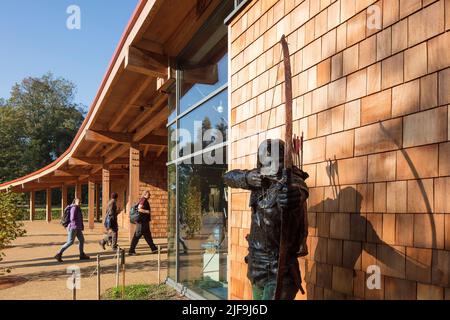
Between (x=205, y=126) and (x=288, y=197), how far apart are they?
3.81 meters

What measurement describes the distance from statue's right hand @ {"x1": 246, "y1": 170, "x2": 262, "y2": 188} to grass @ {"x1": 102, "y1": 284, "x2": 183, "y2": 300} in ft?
12.5

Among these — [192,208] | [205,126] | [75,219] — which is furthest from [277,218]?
[75,219]

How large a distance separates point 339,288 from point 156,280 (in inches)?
201

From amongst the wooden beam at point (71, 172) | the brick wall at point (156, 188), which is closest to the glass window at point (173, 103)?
the brick wall at point (156, 188)

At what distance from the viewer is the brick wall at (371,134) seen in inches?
86.8

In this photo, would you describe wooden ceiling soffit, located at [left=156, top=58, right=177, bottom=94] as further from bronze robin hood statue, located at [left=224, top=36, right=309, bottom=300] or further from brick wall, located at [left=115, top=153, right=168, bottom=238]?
brick wall, located at [left=115, top=153, right=168, bottom=238]

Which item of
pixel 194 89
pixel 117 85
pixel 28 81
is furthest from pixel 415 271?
pixel 28 81

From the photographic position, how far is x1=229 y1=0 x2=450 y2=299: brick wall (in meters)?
2.20

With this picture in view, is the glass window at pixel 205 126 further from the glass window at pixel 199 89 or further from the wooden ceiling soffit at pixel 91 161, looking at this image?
the wooden ceiling soffit at pixel 91 161

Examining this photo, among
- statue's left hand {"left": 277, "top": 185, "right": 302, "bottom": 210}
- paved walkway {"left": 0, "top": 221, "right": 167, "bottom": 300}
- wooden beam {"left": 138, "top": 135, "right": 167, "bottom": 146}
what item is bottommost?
paved walkway {"left": 0, "top": 221, "right": 167, "bottom": 300}

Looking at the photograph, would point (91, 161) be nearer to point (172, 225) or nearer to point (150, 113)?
point (150, 113)

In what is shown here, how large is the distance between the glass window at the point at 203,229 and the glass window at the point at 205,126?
1.05 ft

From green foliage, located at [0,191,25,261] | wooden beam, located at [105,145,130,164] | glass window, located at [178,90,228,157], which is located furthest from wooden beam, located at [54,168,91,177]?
glass window, located at [178,90,228,157]

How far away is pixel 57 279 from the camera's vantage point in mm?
7320
